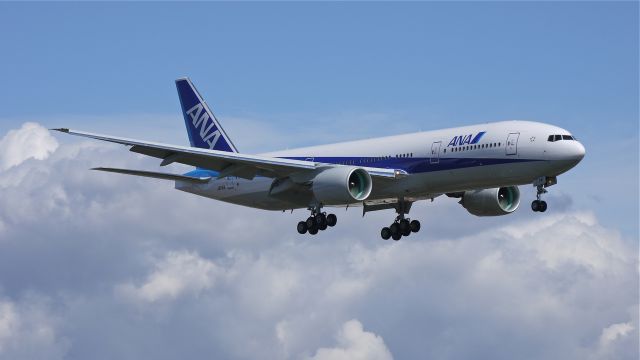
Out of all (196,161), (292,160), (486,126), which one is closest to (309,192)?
(292,160)

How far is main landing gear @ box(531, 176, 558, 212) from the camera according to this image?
57.6m

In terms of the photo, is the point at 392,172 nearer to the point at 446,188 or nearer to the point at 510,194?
the point at 446,188

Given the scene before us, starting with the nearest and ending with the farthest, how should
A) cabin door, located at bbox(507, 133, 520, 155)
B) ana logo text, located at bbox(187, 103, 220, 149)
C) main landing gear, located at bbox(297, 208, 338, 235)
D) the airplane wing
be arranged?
cabin door, located at bbox(507, 133, 520, 155), the airplane wing, main landing gear, located at bbox(297, 208, 338, 235), ana logo text, located at bbox(187, 103, 220, 149)

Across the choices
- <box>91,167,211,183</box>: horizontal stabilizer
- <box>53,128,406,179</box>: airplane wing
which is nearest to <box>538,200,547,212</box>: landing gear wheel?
<box>53,128,406,179</box>: airplane wing

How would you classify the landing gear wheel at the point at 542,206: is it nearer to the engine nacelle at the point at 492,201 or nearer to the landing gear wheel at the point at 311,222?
the engine nacelle at the point at 492,201

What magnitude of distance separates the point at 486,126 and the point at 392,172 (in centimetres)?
570

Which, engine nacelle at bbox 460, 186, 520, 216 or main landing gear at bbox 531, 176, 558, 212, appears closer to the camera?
main landing gear at bbox 531, 176, 558, 212

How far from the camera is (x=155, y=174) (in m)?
68.0

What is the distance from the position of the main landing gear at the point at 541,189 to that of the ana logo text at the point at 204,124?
79.4 ft

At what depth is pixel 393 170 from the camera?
62.5 m

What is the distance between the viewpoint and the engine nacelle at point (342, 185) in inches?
2411

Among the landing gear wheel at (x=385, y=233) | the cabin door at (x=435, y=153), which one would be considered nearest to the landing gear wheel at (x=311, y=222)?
the landing gear wheel at (x=385, y=233)

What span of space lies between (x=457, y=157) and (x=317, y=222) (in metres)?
9.53

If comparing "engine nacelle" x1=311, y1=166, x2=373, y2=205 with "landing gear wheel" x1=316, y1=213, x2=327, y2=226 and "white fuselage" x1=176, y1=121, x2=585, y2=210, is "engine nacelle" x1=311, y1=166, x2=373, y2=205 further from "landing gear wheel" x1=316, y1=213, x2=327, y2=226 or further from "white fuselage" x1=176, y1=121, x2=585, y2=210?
"landing gear wheel" x1=316, y1=213, x2=327, y2=226
